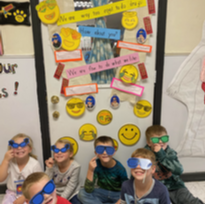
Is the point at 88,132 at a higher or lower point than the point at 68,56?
lower

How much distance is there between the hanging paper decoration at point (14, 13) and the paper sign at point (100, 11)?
10.0 inches

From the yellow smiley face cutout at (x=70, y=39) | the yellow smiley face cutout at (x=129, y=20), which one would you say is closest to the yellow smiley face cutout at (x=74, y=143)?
the yellow smiley face cutout at (x=70, y=39)

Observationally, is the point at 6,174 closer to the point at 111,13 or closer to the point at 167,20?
the point at 111,13

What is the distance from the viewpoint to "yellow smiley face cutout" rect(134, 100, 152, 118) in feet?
5.29

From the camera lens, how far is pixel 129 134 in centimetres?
166

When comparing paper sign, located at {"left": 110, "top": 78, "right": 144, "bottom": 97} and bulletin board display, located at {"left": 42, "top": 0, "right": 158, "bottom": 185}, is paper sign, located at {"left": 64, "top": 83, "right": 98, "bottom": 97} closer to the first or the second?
bulletin board display, located at {"left": 42, "top": 0, "right": 158, "bottom": 185}

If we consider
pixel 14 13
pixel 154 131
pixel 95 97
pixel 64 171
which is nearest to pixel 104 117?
pixel 95 97

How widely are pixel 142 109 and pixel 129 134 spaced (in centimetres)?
25

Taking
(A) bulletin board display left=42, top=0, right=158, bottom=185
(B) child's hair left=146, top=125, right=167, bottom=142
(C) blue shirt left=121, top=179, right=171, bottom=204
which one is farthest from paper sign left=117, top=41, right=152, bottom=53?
(C) blue shirt left=121, top=179, right=171, bottom=204

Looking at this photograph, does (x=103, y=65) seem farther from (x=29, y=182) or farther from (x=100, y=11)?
(x=29, y=182)

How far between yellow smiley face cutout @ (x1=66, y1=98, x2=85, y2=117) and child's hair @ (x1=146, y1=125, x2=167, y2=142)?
586mm

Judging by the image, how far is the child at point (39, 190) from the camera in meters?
0.93

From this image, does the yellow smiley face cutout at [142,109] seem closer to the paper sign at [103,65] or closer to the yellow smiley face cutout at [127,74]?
the yellow smiley face cutout at [127,74]

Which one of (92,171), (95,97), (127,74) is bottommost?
(92,171)
